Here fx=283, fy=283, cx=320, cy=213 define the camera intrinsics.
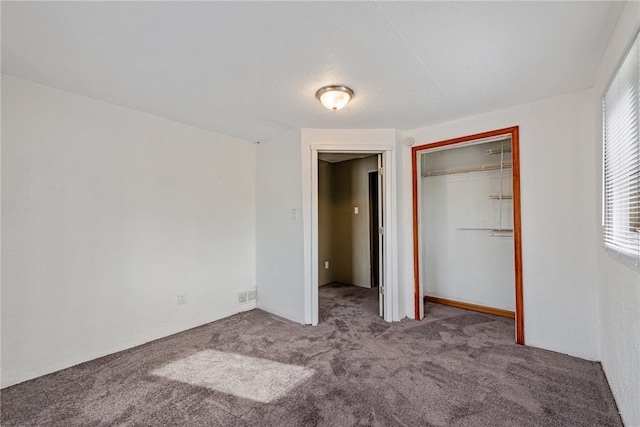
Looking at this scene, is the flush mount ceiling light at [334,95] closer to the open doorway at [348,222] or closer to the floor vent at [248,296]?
the open doorway at [348,222]

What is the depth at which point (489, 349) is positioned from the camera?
2.52 metres

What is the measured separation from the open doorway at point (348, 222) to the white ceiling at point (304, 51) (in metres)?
2.35

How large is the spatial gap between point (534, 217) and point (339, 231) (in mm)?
3156

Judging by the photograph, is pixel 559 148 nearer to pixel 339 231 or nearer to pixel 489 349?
pixel 489 349

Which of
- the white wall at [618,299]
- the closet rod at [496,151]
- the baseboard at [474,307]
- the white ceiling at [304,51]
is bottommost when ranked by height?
the baseboard at [474,307]

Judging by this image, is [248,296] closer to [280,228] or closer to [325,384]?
[280,228]

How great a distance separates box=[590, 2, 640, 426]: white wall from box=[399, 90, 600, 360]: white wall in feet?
0.27

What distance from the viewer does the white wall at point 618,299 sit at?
4.62ft

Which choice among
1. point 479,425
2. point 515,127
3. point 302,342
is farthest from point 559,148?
point 302,342

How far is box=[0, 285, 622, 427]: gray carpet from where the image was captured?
5.57 feet

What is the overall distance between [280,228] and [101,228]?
175 centimetres

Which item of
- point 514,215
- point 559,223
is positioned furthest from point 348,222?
point 559,223

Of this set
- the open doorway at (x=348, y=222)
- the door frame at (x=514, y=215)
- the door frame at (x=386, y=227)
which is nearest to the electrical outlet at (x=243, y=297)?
the door frame at (x=386, y=227)

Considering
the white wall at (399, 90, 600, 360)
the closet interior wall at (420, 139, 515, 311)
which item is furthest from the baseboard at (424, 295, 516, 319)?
the white wall at (399, 90, 600, 360)
